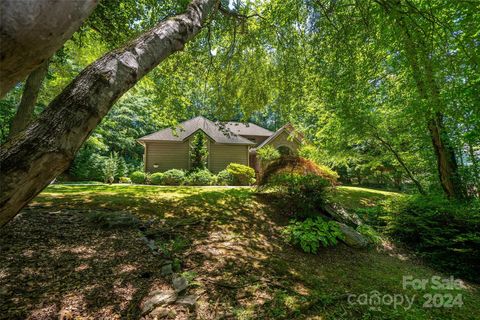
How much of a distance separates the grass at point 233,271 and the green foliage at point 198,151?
11.5 meters

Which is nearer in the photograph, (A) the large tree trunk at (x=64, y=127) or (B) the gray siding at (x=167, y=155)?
(A) the large tree trunk at (x=64, y=127)

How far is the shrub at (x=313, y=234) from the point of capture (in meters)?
4.60

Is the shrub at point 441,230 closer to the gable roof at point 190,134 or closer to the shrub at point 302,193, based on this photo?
the shrub at point 302,193

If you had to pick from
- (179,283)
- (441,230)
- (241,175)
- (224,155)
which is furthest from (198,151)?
(179,283)

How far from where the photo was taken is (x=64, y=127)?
50.3 inches

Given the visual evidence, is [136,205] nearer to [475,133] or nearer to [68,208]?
[68,208]

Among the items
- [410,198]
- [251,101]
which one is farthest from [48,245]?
[410,198]

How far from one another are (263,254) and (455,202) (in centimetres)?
613

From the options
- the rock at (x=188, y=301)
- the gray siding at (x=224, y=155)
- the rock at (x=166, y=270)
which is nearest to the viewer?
the rock at (x=188, y=301)

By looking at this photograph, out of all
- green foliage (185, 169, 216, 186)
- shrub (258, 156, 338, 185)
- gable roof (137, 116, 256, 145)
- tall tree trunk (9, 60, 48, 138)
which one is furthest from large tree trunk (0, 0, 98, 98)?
gable roof (137, 116, 256, 145)

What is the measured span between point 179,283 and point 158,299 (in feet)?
1.13

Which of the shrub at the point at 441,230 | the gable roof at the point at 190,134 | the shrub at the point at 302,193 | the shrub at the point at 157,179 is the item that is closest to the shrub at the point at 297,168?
the shrub at the point at 302,193

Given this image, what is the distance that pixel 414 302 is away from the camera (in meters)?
3.28

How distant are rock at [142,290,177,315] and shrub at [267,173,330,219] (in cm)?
401
